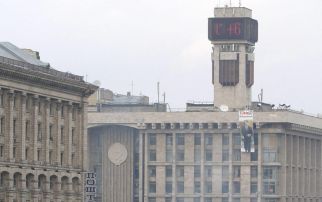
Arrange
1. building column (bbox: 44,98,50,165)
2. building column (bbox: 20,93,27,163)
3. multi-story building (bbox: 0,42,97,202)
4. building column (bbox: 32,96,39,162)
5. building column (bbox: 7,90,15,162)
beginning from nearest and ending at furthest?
multi-story building (bbox: 0,42,97,202)
building column (bbox: 7,90,15,162)
building column (bbox: 20,93,27,163)
building column (bbox: 32,96,39,162)
building column (bbox: 44,98,50,165)

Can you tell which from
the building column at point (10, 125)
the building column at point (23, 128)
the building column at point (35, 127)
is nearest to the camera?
the building column at point (10, 125)

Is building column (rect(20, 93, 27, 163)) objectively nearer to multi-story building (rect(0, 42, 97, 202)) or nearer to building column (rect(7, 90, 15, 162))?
multi-story building (rect(0, 42, 97, 202))

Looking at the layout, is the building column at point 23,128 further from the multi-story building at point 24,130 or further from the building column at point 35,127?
the building column at point 35,127

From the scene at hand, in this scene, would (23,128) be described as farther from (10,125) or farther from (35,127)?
(10,125)

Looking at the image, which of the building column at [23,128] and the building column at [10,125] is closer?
the building column at [10,125]

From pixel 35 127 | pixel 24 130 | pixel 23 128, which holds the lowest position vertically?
pixel 24 130

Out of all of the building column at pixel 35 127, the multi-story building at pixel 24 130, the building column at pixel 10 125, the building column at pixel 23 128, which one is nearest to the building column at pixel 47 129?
the multi-story building at pixel 24 130

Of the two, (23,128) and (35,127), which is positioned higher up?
(35,127)

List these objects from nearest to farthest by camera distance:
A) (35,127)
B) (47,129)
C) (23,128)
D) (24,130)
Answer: (23,128), (24,130), (35,127), (47,129)

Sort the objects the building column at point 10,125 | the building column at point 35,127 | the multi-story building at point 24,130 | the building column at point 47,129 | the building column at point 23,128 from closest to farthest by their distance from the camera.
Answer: the multi-story building at point 24,130 → the building column at point 10,125 → the building column at point 23,128 → the building column at point 35,127 → the building column at point 47,129

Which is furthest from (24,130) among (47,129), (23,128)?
(47,129)

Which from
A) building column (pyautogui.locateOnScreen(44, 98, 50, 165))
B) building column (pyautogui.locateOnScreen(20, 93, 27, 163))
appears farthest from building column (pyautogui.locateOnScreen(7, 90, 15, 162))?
building column (pyautogui.locateOnScreen(44, 98, 50, 165))

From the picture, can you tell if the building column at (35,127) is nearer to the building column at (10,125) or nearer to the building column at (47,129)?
the building column at (47,129)

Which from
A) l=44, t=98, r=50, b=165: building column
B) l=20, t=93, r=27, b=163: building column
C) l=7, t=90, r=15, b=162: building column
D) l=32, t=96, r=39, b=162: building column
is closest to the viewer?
l=7, t=90, r=15, b=162: building column
